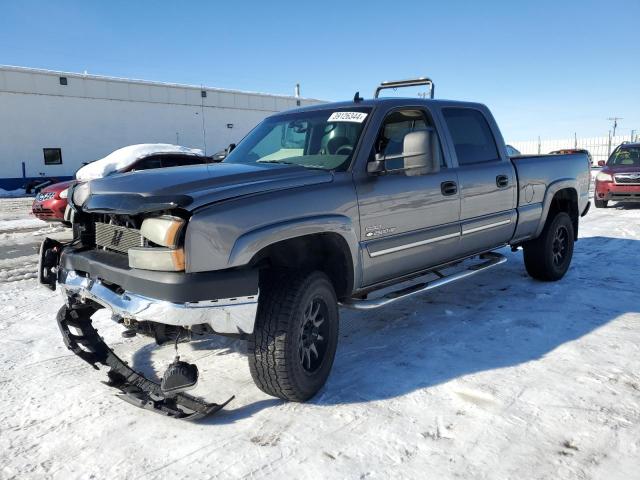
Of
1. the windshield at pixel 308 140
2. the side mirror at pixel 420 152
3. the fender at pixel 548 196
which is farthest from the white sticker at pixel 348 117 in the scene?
the fender at pixel 548 196

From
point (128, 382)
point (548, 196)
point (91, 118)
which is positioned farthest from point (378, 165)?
point (91, 118)

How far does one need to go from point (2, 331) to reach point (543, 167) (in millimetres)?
5396

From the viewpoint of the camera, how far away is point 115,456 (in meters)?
2.54

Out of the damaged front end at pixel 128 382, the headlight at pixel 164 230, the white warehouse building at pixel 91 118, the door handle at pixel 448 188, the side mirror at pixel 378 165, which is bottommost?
the damaged front end at pixel 128 382

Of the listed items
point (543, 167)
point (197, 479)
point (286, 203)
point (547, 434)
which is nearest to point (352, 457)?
point (197, 479)

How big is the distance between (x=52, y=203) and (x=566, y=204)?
8.55 metres

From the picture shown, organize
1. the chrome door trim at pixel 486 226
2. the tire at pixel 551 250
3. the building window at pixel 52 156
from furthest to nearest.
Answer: the building window at pixel 52 156, the tire at pixel 551 250, the chrome door trim at pixel 486 226

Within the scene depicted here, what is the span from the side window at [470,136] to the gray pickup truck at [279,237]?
2cm

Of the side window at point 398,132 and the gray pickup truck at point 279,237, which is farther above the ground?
the side window at point 398,132

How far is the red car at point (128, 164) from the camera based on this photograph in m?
9.42

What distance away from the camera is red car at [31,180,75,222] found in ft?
30.7

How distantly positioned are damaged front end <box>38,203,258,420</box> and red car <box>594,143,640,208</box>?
12.6 m

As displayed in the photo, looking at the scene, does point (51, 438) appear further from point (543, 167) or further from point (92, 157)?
point (92, 157)

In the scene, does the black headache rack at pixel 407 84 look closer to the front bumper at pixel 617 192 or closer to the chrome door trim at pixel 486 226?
the chrome door trim at pixel 486 226
